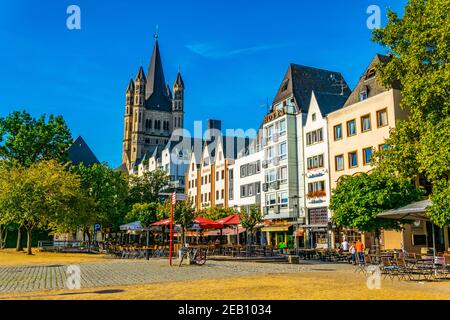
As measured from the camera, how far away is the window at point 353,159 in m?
41.5

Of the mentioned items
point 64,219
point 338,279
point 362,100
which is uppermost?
point 362,100

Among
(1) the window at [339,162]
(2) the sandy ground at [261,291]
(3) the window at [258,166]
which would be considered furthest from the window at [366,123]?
(2) the sandy ground at [261,291]

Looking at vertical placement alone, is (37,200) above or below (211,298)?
above

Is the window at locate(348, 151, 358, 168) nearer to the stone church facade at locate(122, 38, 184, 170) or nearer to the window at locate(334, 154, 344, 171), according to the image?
the window at locate(334, 154, 344, 171)

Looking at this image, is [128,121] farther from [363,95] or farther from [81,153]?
[363,95]

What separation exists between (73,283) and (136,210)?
47799 mm

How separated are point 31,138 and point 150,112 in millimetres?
103538

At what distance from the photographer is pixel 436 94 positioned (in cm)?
2678

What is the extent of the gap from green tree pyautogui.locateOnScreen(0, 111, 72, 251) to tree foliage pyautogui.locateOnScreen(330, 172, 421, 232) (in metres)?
33.5

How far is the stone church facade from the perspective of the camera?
14825 centimetres

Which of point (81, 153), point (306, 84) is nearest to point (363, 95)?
point (306, 84)

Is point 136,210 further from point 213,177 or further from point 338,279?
point 338,279

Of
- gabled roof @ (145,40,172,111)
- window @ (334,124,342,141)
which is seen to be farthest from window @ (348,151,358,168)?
gabled roof @ (145,40,172,111)
